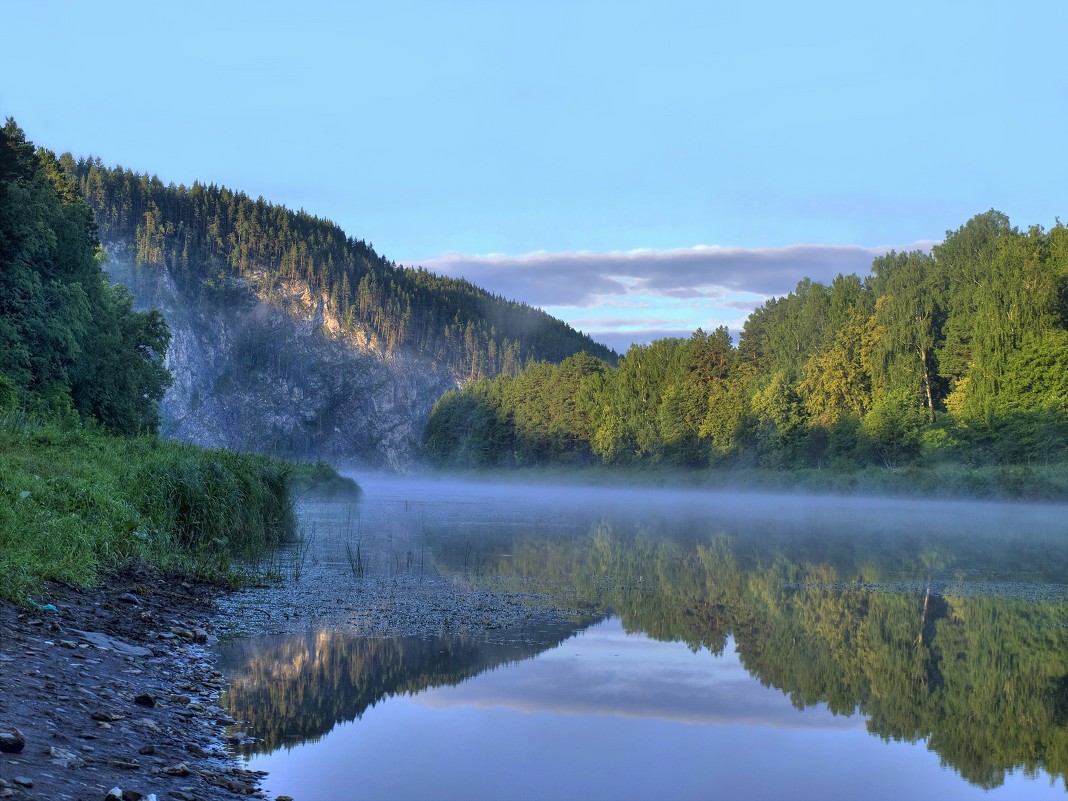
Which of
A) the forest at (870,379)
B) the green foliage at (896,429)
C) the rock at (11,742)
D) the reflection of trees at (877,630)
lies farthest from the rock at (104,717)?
the green foliage at (896,429)

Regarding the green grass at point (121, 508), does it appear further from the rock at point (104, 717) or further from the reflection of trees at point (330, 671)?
the rock at point (104, 717)

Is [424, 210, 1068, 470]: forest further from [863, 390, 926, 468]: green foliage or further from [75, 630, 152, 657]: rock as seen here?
[75, 630, 152, 657]: rock

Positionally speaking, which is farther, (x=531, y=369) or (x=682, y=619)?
(x=531, y=369)

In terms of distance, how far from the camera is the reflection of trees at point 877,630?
10461 mm

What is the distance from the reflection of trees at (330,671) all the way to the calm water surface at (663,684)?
1.7 inches

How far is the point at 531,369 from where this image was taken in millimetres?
152500

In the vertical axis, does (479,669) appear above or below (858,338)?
below

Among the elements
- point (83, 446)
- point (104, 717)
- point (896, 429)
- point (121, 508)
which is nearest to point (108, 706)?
point (104, 717)

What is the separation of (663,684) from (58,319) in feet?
126

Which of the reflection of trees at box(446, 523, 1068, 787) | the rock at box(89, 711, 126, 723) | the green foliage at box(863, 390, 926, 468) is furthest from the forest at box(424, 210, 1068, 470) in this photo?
the rock at box(89, 711, 126, 723)

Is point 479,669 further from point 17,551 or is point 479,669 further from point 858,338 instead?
point 858,338

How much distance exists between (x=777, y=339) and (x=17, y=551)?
9638 cm

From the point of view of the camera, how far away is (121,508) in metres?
18.2

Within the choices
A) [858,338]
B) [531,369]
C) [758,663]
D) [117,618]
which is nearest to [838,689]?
[758,663]
